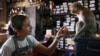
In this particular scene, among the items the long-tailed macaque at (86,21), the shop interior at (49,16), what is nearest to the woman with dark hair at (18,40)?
the long-tailed macaque at (86,21)

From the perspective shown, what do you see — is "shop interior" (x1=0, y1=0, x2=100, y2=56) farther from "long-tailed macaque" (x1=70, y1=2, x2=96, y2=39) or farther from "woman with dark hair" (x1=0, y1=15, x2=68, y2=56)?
"woman with dark hair" (x1=0, y1=15, x2=68, y2=56)

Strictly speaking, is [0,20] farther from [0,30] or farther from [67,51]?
[67,51]

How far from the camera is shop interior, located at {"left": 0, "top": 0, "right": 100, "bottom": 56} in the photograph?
472 centimetres

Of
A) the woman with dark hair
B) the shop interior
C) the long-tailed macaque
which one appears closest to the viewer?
the woman with dark hair

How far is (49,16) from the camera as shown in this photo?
560 centimetres

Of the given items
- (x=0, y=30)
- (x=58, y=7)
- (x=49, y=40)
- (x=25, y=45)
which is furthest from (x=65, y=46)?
(x=25, y=45)

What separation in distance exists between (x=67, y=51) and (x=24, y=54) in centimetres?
339

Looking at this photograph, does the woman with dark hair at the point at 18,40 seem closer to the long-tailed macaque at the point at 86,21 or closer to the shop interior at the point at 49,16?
the long-tailed macaque at the point at 86,21

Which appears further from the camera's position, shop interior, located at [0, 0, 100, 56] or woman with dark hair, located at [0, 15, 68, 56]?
shop interior, located at [0, 0, 100, 56]

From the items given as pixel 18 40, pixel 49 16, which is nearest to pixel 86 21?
pixel 49 16

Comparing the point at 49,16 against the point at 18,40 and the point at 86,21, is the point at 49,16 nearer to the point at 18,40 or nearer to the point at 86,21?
the point at 86,21

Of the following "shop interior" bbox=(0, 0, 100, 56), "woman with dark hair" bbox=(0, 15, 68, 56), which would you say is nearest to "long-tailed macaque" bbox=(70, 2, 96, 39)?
"shop interior" bbox=(0, 0, 100, 56)

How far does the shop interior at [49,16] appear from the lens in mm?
4719

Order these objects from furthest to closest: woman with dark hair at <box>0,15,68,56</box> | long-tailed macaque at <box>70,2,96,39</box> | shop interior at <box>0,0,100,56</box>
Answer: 1. shop interior at <box>0,0,100,56</box>
2. long-tailed macaque at <box>70,2,96,39</box>
3. woman with dark hair at <box>0,15,68,56</box>
